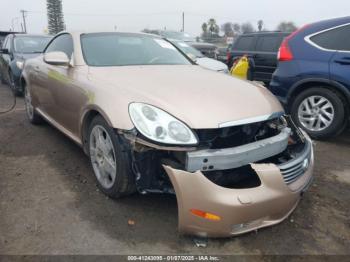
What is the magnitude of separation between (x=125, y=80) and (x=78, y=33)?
1.27 m

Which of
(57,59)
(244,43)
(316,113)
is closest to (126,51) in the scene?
(57,59)

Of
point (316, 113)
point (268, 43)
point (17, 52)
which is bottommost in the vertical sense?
point (316, 113)

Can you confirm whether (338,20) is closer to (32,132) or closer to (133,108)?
(133,108)

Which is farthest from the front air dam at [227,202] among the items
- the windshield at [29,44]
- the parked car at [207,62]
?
the windshield at [29,44]

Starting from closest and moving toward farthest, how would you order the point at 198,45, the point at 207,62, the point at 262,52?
the point at 207,62, the point at 262,52, the point at 198,45

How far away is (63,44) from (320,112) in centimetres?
355

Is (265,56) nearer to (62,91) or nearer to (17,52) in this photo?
(17,52)

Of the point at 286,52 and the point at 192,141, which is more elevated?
the point at 286,52

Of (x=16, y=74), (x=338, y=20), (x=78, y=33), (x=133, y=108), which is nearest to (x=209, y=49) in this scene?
(x=16, y=74)

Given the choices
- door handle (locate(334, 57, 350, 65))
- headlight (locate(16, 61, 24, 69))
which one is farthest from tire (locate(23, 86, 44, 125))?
door handle (locate(334, 57, 350, 65))

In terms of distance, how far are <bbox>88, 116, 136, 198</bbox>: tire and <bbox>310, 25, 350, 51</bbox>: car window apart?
11.4ft

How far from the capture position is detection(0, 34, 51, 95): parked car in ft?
24.2

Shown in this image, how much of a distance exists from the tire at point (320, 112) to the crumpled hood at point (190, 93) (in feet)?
6.22

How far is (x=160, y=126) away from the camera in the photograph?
2312 millimetres
